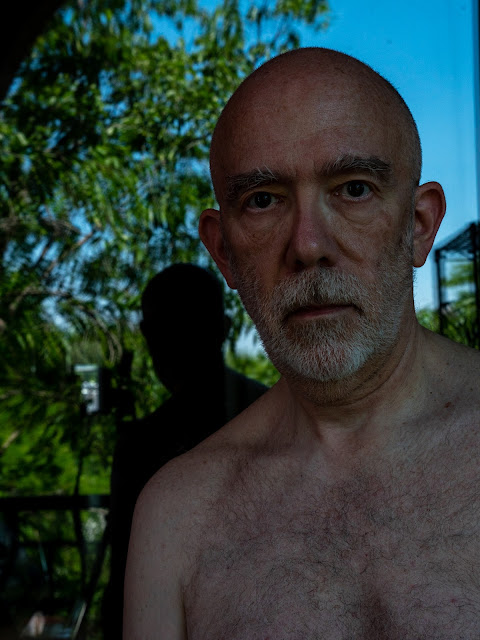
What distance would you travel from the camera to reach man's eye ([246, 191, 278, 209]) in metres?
1.41

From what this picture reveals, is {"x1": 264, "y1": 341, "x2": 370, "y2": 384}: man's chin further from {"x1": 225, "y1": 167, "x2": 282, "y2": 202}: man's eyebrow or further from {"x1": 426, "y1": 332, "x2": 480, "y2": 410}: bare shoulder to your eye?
{"x1": 225, "y1": 167, "x2": 282, "y2": 202}: man's eyebrow

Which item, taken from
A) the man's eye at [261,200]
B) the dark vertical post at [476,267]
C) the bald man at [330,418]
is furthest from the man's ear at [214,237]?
the dark vertical post at [476,267]

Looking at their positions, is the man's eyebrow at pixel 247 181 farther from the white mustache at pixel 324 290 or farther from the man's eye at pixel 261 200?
the white mustache at pixel 324 290

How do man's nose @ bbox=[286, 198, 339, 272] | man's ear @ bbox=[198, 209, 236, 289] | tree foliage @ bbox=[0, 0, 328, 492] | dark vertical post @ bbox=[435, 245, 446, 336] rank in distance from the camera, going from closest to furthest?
1. man's nose @ bbox=[286, 198, 339, 272]
2. man's ear @ bbox=[198, 209, 236, 289]
3. dark vertical post @ bbox=[435, 245, 446, 336]
4. tree foliage @ bbox=[0, 0, 328, 492]

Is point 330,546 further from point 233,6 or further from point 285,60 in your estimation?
point 233,6

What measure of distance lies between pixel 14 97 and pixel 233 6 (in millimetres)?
802

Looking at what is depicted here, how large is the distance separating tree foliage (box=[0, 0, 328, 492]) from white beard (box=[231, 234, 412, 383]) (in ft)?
2.96

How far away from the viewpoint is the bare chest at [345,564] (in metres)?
1.20

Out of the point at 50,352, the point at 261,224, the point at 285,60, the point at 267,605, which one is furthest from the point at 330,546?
the point at 50,352

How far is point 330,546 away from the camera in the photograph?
1.33m

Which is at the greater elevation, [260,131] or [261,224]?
[260,131]

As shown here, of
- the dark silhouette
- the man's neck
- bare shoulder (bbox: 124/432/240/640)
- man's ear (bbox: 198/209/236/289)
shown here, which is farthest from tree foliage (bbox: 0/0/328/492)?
the man's neck

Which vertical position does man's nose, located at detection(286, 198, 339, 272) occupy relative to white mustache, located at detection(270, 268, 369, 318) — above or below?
above

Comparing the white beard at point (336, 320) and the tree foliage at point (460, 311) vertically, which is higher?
the tree foliage at point (460, 311)
